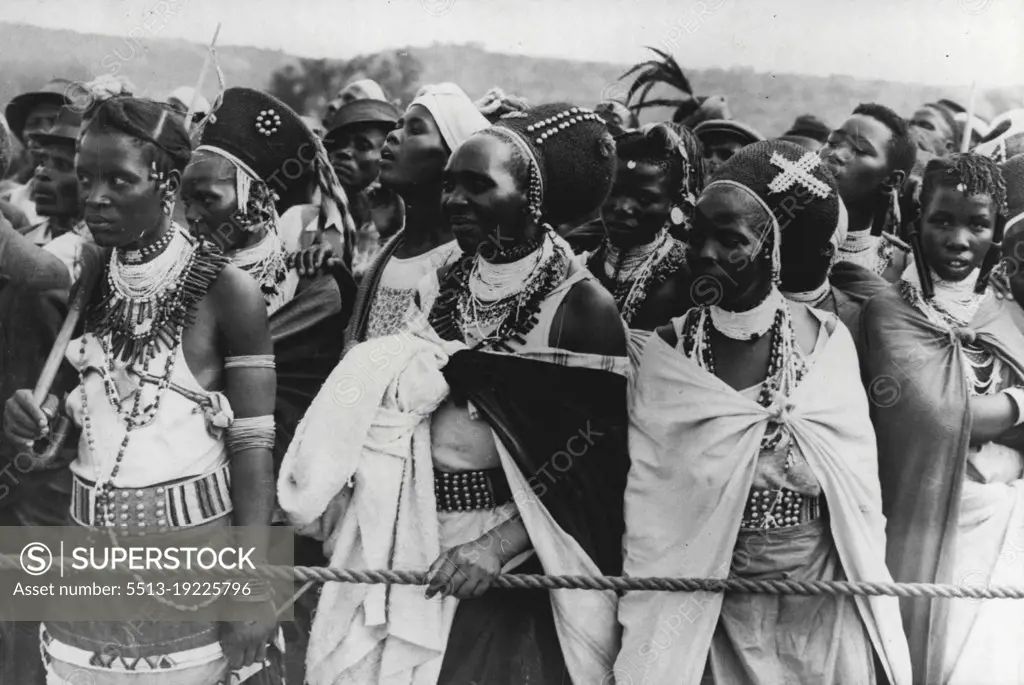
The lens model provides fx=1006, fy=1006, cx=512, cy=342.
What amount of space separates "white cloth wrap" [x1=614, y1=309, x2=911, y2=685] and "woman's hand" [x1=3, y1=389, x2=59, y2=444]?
206 cm

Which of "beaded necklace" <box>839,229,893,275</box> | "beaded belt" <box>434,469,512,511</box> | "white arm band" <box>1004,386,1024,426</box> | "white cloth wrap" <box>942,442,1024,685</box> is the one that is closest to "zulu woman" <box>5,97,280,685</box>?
"beaded belt" <box>434,469,512,511</box>

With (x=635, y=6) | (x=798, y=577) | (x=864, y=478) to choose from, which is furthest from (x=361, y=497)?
(x=635, y=6)

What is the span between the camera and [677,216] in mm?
3617

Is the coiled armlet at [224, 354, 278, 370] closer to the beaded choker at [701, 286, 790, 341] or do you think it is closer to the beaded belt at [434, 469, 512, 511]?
the beaded belt at [434, 469, 512, 511]

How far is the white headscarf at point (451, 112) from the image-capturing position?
3.59 metres

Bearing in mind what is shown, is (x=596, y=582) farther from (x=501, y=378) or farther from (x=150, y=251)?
(x=150, y=251)

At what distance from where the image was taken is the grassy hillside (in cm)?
361

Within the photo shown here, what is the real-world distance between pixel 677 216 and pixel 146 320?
6.25 ft

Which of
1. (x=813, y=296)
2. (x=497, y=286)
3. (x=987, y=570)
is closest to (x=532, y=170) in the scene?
(x=497, y=286)

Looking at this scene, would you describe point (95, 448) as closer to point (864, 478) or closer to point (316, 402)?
point (316, 402)

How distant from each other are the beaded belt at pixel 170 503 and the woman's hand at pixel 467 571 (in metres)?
0.80

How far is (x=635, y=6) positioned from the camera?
3.73 meters

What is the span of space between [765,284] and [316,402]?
1.61 m

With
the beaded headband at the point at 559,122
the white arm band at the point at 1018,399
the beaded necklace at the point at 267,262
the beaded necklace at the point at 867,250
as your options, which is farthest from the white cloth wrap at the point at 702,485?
the beaded necklace at the point at 267,262
